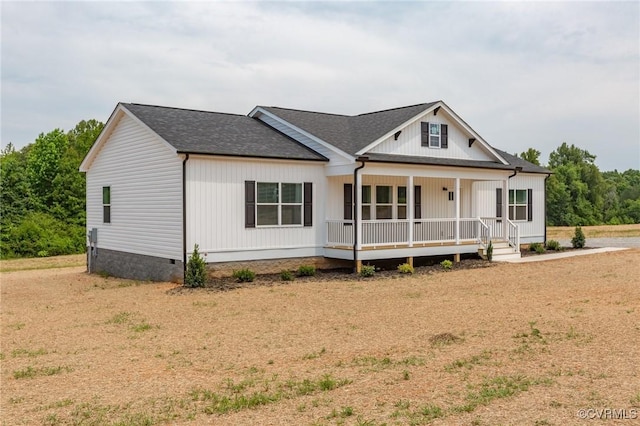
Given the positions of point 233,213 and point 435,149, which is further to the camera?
point 435,149

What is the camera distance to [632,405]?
6.25 meters

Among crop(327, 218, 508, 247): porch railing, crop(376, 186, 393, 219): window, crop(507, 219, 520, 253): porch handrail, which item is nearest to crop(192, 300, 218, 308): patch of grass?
crop(327, 218, 508, 247): porch railing

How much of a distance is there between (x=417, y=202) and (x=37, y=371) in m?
16.7

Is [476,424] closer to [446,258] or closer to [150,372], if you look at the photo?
[150,372]

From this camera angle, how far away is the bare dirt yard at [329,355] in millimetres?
6539

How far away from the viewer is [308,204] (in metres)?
19.3

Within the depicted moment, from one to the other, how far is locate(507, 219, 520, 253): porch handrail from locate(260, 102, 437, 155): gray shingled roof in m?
6.07

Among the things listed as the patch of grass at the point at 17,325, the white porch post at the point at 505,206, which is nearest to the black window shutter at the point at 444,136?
the white porch post at the point at 505,206

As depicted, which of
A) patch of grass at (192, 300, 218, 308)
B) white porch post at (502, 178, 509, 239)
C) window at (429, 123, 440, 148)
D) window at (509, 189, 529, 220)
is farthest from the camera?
window at (509, 189, 529, 220)

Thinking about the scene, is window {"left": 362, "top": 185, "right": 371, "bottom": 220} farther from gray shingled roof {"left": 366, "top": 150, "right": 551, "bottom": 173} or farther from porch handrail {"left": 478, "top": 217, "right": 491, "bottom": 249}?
porch handrail {"left": 478, "top": 217, "right": 491, "bottom": 249}

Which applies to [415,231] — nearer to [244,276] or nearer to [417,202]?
[417,202]

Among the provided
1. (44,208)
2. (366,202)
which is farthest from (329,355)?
(44,208)

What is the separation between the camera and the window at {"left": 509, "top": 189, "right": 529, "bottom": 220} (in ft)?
85.7

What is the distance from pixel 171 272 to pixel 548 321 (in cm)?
1086
